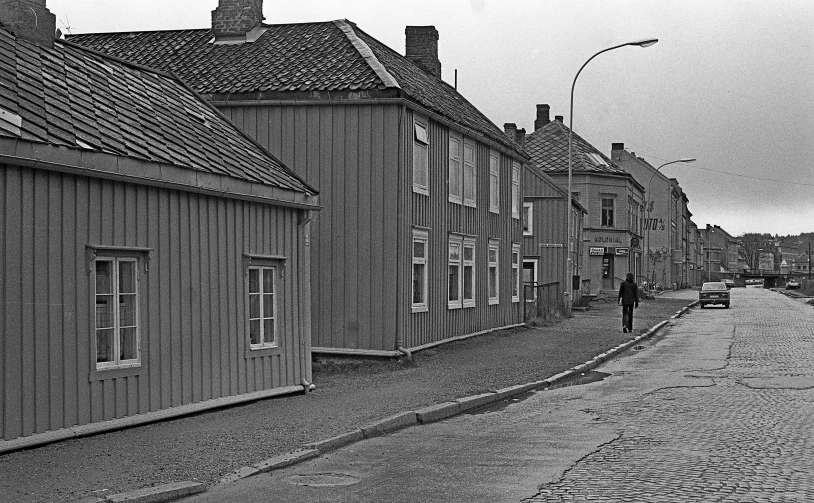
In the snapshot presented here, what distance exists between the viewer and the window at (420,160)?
69.0ft

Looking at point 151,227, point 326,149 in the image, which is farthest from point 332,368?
point 151,227

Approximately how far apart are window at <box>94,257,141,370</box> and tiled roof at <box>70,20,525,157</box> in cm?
881

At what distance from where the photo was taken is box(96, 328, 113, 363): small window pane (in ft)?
37.6

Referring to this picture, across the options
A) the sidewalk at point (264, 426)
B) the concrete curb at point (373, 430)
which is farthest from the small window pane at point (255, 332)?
the concrete curb at point (373, 430)

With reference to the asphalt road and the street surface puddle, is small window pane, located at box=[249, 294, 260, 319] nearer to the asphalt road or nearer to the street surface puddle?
the asphalt road

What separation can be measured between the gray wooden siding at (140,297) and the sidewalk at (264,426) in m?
0.40

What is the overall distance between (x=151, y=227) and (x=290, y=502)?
Result: 5.03 metres

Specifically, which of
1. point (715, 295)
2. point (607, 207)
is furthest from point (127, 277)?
point (607, 207)

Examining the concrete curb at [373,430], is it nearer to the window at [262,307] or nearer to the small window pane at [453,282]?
the window at [262,307]

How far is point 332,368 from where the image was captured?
62.8 ft

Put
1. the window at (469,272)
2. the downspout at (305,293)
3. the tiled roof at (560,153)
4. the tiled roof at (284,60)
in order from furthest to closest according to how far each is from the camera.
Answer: the tiled roof at (560,153) → the window at (469,272) → the tiled roof at (284,60) → the downspout at (305,293)

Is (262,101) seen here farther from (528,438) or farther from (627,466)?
(627,466)

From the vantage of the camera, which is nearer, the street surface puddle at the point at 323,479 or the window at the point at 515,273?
the street surface puddle at the point at 323,479

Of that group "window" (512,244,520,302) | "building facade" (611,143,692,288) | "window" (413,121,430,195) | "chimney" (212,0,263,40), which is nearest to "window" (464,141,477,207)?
"window" (413,121,430,195)
